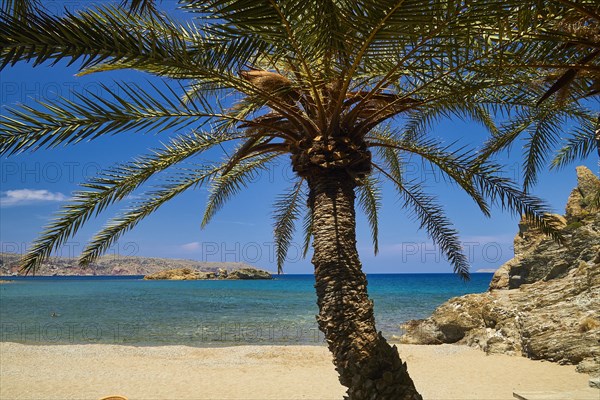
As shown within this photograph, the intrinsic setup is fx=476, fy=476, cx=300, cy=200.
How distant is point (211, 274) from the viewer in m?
109

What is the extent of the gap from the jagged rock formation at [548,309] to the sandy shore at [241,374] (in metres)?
0.55

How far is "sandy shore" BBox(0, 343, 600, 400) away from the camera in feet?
31.4

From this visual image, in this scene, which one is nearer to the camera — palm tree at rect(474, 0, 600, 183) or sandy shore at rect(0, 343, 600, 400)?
palm tree at rect(474, 0, 600, 183)

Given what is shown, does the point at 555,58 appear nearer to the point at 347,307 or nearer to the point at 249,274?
the point at 347,307

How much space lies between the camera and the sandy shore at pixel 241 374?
9578mm

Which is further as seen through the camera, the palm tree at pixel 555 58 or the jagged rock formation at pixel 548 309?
the jagged rock formation at pixel 548 309

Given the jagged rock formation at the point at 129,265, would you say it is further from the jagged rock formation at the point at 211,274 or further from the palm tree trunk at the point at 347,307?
the palm tree trunk at the point at 347,307

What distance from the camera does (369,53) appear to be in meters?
4.52

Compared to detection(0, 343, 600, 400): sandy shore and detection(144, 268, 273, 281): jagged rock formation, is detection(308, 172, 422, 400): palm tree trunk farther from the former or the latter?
detection(144, 268, 273, 281): jagged rock formation

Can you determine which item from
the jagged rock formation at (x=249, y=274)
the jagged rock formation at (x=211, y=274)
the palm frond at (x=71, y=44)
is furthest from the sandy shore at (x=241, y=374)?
the jagged rock formation at (x=211, y=274)

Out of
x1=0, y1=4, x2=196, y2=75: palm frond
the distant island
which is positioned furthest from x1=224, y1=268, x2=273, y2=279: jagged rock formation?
x1=0, y1=4, x2=196, y2=75: palm frond

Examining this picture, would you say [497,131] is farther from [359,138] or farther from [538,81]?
[359,138]

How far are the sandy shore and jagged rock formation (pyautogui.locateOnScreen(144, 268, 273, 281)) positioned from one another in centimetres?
9016

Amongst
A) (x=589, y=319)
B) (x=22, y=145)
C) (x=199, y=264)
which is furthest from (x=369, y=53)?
(x=199, y=264)
